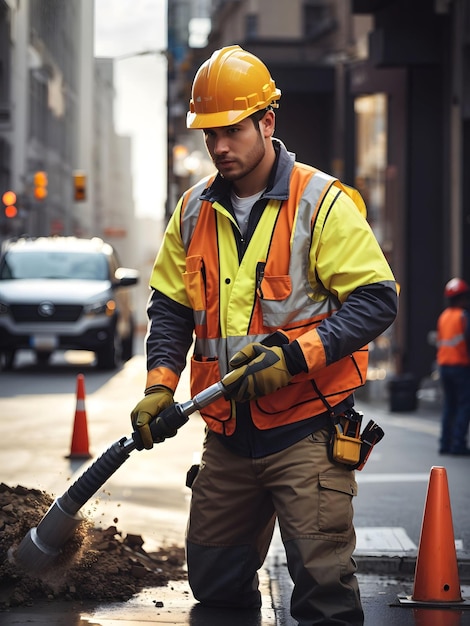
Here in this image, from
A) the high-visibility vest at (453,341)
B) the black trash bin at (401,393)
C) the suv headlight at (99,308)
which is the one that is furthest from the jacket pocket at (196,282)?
the suv headlight at (99,308)

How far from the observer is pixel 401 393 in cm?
1614

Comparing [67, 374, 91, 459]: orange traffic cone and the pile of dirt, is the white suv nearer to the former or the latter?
[67, 374, 91, 459]: orange traffic cone

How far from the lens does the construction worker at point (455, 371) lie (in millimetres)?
11867

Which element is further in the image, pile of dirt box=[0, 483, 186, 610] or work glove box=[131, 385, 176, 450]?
pile of dirt box=[0, 483, 186, 610]

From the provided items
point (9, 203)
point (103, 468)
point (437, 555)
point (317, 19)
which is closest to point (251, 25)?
point (317, 19)

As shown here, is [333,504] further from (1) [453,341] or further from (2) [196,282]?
(1) [453,341]

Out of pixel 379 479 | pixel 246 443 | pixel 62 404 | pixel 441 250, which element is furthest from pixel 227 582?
pixel 441 250

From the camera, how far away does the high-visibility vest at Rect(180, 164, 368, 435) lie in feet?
16.4

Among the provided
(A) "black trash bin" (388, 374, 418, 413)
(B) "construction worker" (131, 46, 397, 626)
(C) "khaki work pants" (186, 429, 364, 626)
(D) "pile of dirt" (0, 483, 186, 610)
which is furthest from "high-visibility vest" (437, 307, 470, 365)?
(B) "construction worker" (131, 46, 397, 626)

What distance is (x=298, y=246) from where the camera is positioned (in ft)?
16.4

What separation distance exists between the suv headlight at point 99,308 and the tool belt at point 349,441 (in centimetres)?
1432

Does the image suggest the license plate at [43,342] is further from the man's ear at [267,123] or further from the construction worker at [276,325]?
the man's ear at [267,123]

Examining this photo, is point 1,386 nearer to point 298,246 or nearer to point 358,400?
point 358,400

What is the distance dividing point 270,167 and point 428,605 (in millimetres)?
2031
